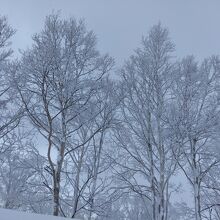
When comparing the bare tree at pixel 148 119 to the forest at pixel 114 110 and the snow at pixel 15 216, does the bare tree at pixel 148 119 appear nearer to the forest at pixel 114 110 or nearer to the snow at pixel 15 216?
the forest at pixel 114 110

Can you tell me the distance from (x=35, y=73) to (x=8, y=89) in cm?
199

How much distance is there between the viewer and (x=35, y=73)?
391 inches

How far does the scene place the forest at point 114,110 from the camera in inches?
403

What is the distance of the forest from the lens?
33.6 feet

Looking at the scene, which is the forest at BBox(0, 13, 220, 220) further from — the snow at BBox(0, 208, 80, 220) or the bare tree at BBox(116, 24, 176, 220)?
the snow at BBox(0, 208, 80, 220)

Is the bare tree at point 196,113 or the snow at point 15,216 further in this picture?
the bare tree at point 196,113

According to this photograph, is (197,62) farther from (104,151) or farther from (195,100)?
(104,151)

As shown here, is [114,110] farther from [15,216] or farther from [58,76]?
[15,216]

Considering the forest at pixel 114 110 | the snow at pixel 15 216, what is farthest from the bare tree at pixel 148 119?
the snow at pixel 15 216

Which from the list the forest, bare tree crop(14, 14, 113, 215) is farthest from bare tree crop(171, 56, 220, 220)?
bare tree crop(14, 14, 113, 215)

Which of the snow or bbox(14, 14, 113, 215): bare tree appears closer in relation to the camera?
the snow

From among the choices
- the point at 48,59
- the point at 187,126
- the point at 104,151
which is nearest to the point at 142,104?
the point at 187,126

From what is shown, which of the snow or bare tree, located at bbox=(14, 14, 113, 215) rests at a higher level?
bare tree, located at bbox=(14, 14, 113, 215)

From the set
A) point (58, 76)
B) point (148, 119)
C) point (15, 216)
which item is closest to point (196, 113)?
point (148, 119)
